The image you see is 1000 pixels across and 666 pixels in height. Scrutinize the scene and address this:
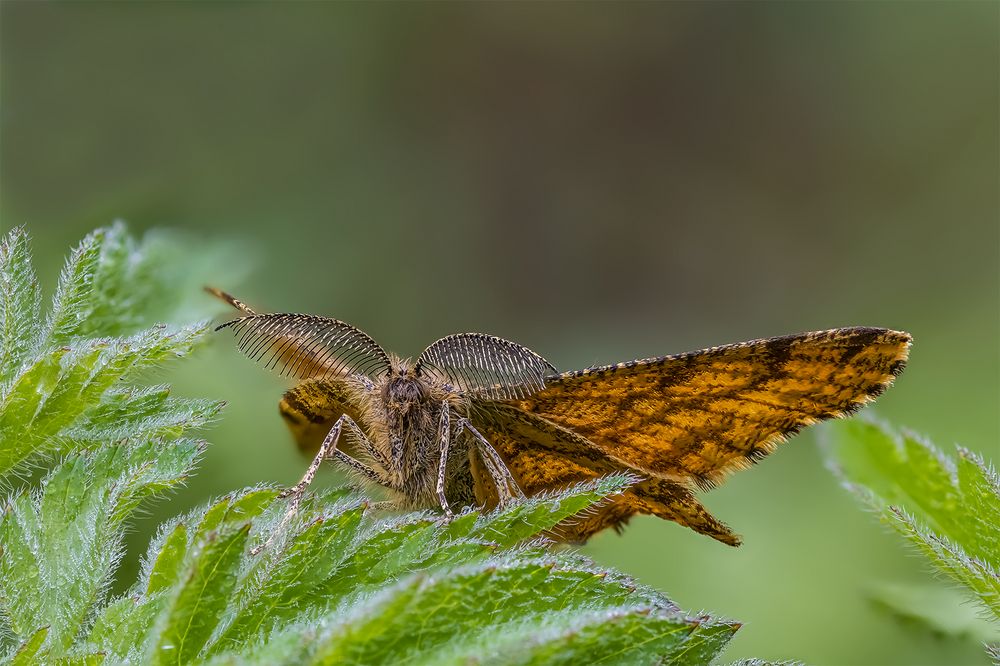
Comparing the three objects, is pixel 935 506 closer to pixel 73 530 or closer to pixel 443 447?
pixel 443 447

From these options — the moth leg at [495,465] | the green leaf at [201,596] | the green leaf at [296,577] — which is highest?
the moth leg at [495,465]

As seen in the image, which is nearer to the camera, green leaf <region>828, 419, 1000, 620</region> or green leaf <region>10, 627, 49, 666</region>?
green leaf <region>10, 627, 49, 666</region>

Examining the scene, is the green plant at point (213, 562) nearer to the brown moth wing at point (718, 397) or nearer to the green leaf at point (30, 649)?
the green leaf at point (30, 649)

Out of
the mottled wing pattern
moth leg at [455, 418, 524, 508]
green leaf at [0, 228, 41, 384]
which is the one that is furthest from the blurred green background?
green leaf at [0, 228, 41, 384]

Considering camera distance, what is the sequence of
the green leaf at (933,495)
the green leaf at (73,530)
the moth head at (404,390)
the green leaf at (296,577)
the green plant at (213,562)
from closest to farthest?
the green plant at (213,562) < the green leaf at (296,577) < the green leaf at (73,530) < the green leaf at (933,495) < the moth head at (404,390)

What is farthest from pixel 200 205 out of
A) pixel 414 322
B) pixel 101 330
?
pixel 101 330

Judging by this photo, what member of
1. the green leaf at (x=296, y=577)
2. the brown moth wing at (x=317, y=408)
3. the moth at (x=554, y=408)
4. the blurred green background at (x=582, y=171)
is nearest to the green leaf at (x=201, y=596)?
the green leaf at (x=296, y=577)

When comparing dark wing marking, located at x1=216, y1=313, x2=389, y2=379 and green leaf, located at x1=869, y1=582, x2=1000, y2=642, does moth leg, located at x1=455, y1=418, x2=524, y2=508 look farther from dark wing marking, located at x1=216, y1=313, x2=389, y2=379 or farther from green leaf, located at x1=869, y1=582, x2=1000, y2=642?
green leaf, located at x1=869, y1=582, x2=1000, y2=642
